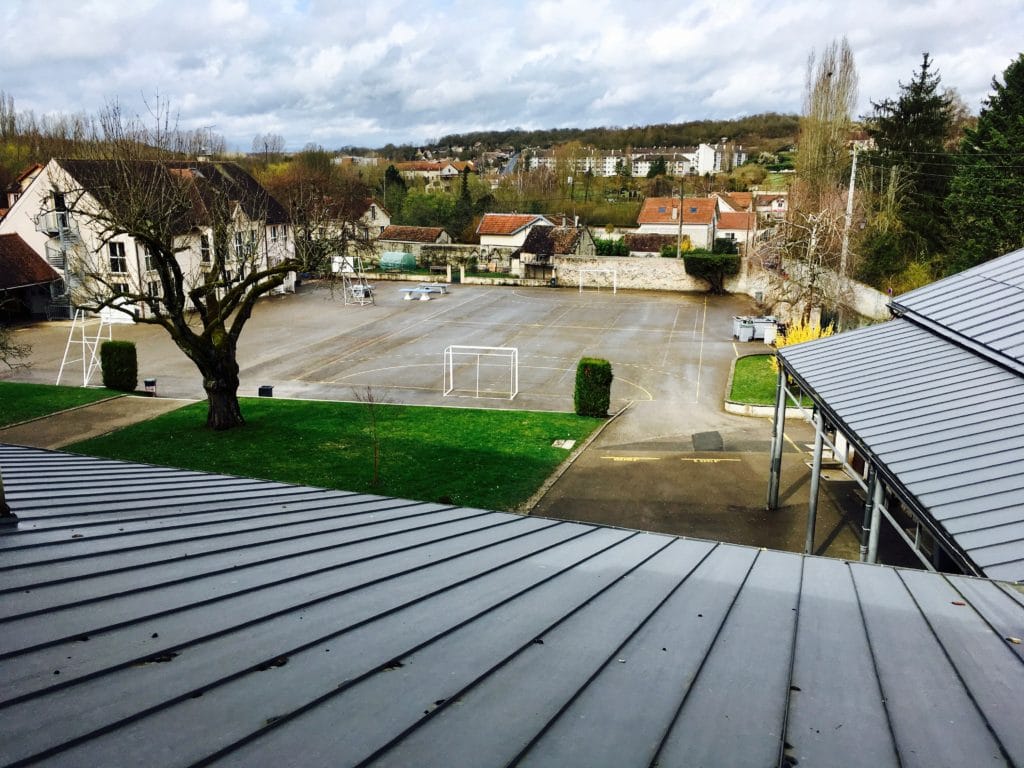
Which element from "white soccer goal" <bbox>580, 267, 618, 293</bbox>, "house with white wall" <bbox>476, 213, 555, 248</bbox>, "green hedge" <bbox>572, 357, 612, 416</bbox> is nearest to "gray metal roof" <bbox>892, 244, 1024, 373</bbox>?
"green hedge" <bbox>572, 357, 612, 416</bbox>

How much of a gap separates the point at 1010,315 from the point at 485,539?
31.1 ft

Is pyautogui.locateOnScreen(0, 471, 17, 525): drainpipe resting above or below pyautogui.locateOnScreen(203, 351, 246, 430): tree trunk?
above

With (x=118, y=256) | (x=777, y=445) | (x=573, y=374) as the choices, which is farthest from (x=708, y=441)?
(x=118, y=256)

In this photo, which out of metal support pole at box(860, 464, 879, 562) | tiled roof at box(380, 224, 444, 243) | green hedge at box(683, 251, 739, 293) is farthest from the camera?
tiled roof at box(380, 224, 444, 243)

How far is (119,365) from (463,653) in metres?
24.9

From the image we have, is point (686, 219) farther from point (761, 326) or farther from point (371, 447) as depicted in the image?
point (371, 447)

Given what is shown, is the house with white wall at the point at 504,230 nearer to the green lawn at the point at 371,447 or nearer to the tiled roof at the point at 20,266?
the tiled roof at the point at 20,266

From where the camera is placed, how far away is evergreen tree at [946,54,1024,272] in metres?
27.5

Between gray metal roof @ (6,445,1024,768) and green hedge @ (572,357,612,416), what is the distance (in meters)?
15.6

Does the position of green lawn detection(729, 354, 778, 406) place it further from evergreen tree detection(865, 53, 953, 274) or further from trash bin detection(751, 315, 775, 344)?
evergreen tree detection(865, 53, 953, 274)

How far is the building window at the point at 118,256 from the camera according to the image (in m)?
40.3

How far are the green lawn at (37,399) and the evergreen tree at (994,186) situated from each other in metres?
32.7

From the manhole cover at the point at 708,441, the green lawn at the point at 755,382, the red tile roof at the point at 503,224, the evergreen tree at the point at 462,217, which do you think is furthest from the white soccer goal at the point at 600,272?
the manhole cover at the point at 708,441

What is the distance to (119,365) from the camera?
24.7 meters
